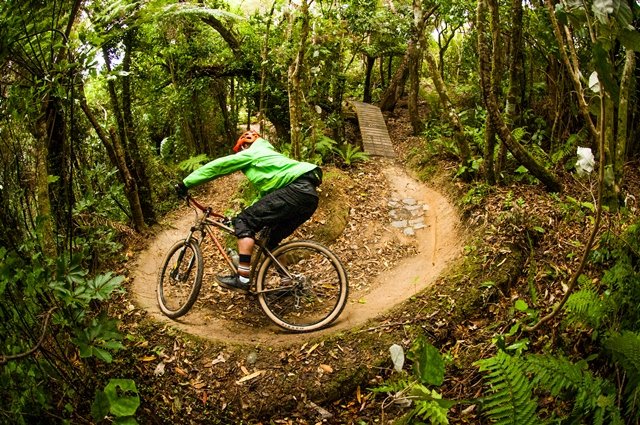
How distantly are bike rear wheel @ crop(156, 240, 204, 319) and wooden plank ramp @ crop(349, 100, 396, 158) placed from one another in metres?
6.09

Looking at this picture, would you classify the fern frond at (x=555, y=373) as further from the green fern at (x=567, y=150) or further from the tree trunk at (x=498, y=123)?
the green fern at (x=567, y=150)

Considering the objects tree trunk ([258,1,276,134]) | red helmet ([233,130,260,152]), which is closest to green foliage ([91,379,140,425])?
red helmet ([233,130,260,152])

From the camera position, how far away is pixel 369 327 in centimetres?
468

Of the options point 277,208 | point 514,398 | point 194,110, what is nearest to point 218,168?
point 277,208

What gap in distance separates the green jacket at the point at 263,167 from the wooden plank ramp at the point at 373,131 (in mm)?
5826

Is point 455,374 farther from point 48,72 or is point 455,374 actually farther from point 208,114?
point 208,114

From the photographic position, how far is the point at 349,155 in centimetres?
961

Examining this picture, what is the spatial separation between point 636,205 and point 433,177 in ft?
12.7

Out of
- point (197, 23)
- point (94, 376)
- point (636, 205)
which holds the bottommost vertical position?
point (94, 376)

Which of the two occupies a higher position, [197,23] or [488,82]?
[197,23]

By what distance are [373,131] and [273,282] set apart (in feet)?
22.9

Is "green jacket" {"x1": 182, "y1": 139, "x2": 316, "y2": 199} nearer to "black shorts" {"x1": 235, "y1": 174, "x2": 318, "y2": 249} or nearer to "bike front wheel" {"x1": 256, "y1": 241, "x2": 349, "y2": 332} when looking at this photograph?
"black shorts" {"x1": 235, "y1": 174, "x2": 318, "y2": 249}

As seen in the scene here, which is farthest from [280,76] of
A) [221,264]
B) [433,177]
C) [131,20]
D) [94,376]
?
[94,376]

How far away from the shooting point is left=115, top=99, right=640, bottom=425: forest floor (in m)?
4.06
